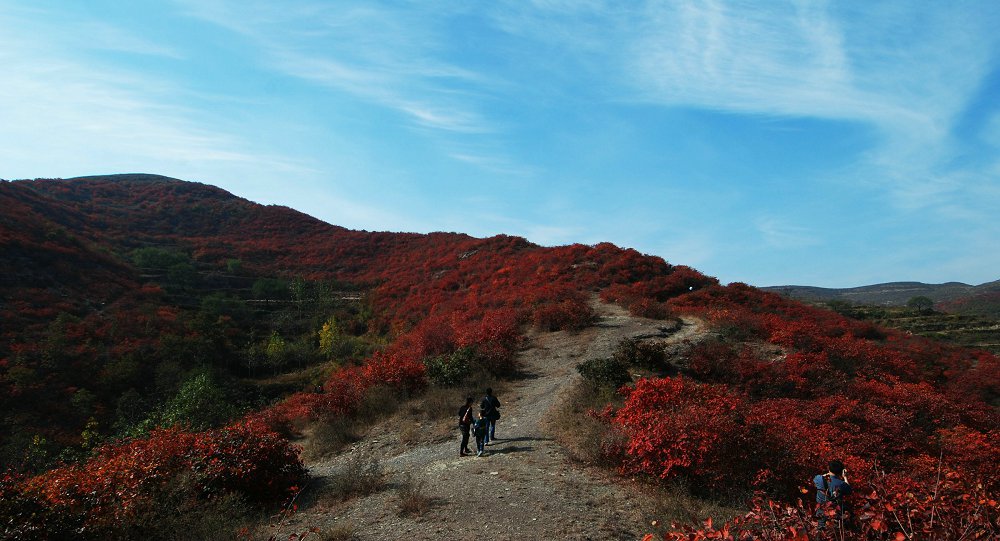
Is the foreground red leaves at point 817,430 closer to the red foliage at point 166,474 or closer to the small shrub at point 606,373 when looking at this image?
the small shrub at point 606,373

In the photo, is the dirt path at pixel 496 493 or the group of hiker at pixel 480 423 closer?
the dirt path at pixel 496 493

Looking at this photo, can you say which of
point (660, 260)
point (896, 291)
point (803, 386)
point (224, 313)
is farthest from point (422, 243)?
point (896, 291)

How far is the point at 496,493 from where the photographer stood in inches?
340

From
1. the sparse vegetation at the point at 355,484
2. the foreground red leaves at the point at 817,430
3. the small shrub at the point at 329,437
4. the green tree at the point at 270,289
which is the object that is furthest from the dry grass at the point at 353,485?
the green tree at the point at 270,289

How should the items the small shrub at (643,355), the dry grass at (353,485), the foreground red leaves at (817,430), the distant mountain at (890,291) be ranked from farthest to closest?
1. the distant mountain at (890,291)
2. the small shrub at (643,355)
3. the dry grass at (353,485)
4. the foreground red leaves at (817,430)

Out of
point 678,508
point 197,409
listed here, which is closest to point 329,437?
point 197,409

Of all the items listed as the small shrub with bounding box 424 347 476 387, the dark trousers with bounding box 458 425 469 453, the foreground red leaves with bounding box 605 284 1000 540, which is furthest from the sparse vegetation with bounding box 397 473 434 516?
the small shrub with bounding box 424 347 476 387

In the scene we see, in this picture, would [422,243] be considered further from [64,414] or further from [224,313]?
[64,414]

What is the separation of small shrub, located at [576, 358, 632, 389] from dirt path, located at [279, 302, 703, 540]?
86 centimetres

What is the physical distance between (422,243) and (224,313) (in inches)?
704

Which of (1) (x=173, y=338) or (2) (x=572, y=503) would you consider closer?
(2) (x=572, y=503)

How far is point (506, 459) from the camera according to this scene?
10492mm

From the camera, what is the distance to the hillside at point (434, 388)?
797 cm

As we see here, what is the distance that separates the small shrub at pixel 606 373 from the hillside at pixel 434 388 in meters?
0.07
